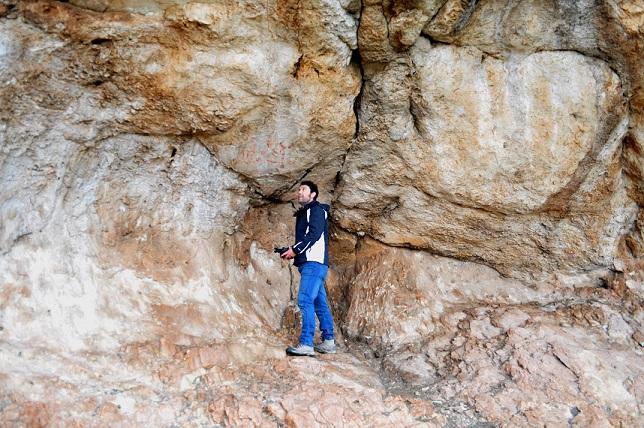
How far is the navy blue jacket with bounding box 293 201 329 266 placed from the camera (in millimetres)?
5871

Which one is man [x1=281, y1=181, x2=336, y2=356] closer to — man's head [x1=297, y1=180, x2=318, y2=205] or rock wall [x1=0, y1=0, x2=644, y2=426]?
man's head [x1=297, y1=180, x2=318, y2=205]

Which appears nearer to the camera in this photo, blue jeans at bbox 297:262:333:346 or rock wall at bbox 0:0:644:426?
rock wall at bbox 0:0:644:426

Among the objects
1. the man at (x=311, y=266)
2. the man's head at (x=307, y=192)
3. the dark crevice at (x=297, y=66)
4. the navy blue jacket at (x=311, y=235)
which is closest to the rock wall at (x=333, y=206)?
the dark crevice at (x=297, y=66)

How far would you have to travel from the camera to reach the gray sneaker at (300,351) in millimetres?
5656

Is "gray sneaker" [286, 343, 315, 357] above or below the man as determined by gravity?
below

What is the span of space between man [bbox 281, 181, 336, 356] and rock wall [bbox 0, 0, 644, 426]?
0.71 feet

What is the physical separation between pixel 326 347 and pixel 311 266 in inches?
29.5

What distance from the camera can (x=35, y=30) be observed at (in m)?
4.89

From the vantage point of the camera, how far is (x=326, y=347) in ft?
19.8

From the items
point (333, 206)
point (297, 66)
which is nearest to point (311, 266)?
point (333, 206)

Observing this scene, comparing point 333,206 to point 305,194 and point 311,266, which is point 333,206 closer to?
point 305,194

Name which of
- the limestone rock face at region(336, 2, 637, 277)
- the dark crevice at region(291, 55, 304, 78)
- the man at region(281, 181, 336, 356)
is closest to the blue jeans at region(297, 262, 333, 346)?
the man at region(281, 181, 336, 356)

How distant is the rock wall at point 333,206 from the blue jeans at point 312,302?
0.85 feet

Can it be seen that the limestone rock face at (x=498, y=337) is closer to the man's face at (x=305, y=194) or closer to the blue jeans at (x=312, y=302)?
the blue jeans at (x=312, y=302)
